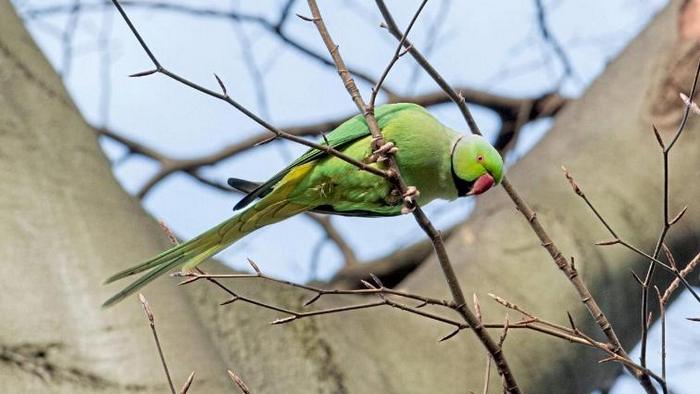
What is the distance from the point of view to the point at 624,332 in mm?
2580

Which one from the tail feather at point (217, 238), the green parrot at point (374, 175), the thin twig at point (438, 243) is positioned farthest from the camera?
the green parrot at point (374, 175)

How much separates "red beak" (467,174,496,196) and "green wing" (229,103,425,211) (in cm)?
24

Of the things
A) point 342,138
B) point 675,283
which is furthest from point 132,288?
point 675,283

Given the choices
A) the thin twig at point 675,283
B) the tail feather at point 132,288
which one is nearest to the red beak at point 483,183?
the thin twig at point 675,283

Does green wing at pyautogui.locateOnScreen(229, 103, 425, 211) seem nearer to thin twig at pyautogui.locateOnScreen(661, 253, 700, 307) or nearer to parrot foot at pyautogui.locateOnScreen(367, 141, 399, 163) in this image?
parrot foot at pyautogui.locateOnScreen(367, 141, 399, 163)

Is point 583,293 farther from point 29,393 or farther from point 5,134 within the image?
point 5,134

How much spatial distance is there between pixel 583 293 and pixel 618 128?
140cm

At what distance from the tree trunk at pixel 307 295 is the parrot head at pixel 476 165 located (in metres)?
0.37

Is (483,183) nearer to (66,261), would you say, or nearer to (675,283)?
(675,283)

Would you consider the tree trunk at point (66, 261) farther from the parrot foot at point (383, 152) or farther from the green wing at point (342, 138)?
the parrot foot at point (383, 152)

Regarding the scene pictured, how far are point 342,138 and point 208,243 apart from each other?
1.40 feet

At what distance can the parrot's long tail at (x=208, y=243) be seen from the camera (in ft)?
6.22

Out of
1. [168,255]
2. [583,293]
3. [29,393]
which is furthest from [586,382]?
[29,393]

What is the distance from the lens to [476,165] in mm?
2232
